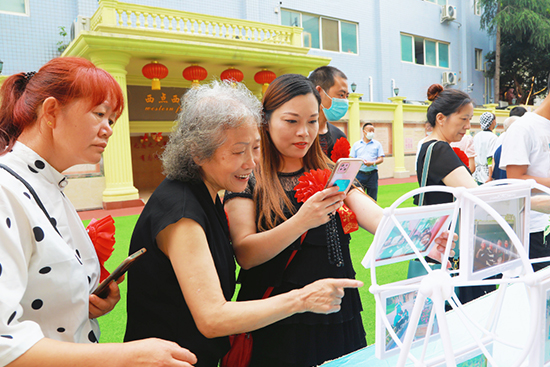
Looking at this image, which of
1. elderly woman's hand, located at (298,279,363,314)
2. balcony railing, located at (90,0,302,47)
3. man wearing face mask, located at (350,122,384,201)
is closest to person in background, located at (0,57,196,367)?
elderly woman's hand, located at (298,279,363,314)

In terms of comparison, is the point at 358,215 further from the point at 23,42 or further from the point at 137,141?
the point at 137,141

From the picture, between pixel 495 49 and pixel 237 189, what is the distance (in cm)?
2342

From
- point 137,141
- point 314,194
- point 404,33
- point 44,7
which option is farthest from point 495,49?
point 314,194

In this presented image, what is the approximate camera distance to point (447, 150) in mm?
2232

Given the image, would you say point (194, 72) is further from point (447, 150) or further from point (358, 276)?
point (447, 150)

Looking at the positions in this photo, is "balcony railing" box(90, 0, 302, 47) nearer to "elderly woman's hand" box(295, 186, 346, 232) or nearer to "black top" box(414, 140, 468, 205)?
"black top" box(414, 140, 468, 205)

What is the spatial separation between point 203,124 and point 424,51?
17714 millimetres

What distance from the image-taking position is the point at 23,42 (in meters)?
8.84

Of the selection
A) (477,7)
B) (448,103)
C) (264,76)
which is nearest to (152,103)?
(264,76)

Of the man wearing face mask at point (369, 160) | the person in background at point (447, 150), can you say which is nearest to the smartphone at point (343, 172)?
the person in background at point (447, 150)

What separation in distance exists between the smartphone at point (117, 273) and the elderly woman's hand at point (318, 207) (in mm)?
503

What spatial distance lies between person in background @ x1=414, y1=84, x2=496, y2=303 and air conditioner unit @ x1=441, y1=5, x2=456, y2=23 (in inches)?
670

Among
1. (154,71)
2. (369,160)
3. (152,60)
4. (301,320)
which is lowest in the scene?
(301,320)

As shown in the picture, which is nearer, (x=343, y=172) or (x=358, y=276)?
(x=343, y=172)
